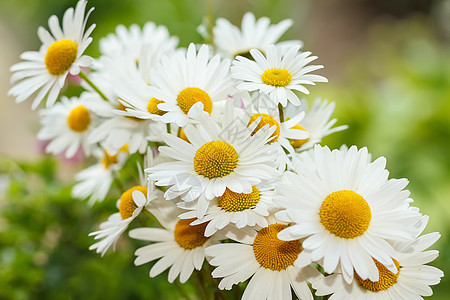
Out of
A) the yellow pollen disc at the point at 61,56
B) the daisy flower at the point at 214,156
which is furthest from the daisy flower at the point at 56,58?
the daisy flower at the point at 214,156

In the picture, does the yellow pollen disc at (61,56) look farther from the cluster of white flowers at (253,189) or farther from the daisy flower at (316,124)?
the daisy flower at (316,124)

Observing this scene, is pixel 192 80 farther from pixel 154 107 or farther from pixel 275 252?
pixel 275 252

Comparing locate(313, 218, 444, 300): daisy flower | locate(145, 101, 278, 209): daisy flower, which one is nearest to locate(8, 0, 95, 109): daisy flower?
locate(145, 101, 278, 209): daisy flower

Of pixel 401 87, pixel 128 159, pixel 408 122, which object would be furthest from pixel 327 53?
pixel 128 159

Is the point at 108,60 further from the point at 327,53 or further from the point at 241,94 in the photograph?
the point at 327,53

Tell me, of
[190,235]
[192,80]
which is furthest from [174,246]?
[192,80]

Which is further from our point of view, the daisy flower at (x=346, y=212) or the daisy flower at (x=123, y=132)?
the daisy flower at (x=123, y=132)
